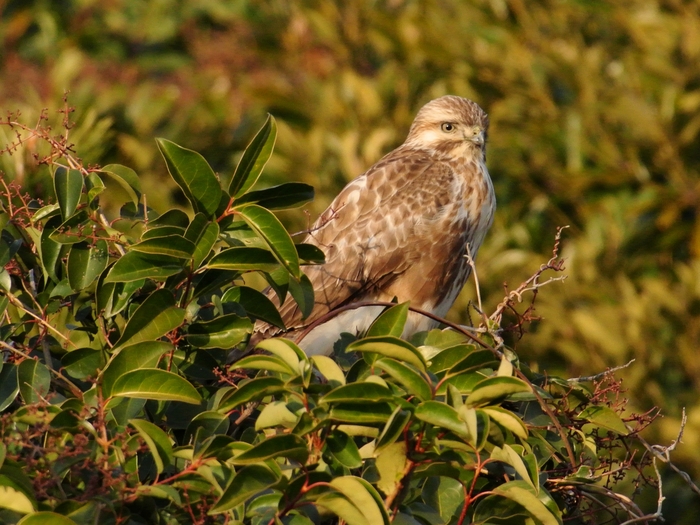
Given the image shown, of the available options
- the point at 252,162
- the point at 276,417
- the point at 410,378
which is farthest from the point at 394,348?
the point at 252,162

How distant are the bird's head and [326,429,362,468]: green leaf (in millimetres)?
3382

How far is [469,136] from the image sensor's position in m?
5.37

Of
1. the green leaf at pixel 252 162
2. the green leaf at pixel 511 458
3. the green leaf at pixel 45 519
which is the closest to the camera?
the green leaf at pixel 45 519

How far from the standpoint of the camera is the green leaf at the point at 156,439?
81.2 inches

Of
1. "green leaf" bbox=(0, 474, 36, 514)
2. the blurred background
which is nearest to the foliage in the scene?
"green leaf" bbox=(0, 474, 36, 514)

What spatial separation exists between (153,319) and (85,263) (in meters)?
0.27

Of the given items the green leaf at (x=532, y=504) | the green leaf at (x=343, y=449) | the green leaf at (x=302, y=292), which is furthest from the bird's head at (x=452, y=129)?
the green leaf at (x=343, y=449)

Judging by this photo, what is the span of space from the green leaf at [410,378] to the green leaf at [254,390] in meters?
0.22

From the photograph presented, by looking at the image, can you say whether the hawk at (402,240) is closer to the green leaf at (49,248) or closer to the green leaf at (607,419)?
the green leaf at (607,419)

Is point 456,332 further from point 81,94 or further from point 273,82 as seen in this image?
point 273,82

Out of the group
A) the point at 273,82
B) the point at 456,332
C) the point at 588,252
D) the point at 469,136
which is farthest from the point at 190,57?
the point at 456,332

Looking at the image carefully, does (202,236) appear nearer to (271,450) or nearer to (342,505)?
(271,450)

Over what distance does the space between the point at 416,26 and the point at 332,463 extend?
6.92 m

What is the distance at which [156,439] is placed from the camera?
2090mm
